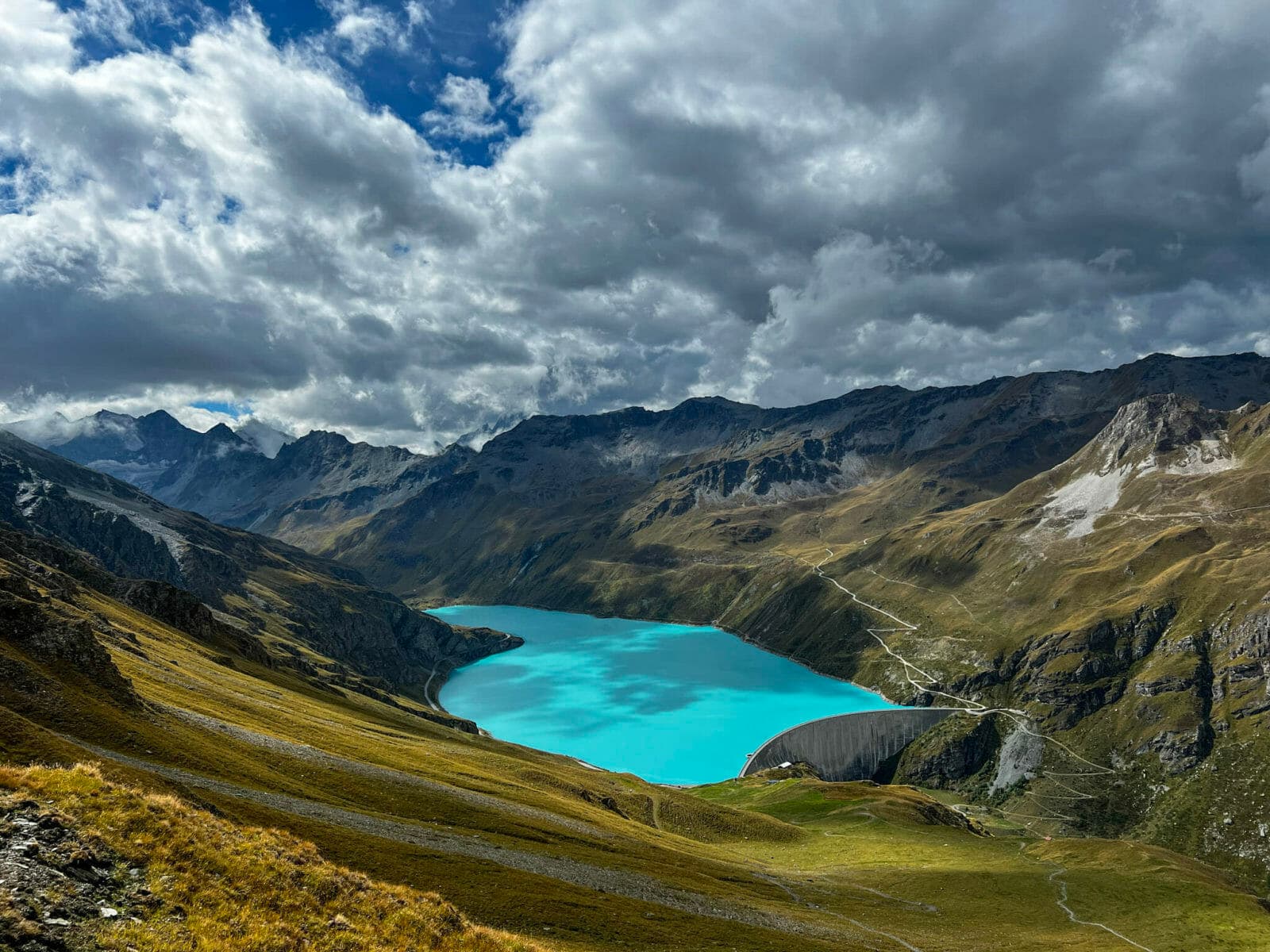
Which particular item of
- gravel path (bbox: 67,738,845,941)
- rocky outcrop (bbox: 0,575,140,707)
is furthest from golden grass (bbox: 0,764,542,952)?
rocky outcrop (bbox: 0,575,140,707)

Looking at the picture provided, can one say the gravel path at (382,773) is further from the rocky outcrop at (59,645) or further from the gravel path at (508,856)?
the gravel path at (508,856)

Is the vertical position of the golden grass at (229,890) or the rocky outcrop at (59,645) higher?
the rocky outcrop at (59,645)

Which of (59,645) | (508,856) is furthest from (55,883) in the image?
Answer: (59,645)

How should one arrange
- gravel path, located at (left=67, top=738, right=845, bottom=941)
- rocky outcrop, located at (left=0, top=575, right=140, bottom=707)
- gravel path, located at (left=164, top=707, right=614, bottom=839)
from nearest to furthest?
gravel path, located at (left=67, top=738, right=845, bottom=941)
rocky outcrop, located at (left=0, top=575, right=140, bottom=707)
gravel path, located at (left=164, top=707, right=614, bottom=839)

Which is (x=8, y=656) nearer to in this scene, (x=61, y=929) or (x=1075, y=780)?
(x=61, y=929)

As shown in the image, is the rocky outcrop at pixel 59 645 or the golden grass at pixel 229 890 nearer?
the golden grass at pixel 229 890

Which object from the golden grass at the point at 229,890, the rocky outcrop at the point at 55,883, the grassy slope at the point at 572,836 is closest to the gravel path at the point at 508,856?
the grassy slope at the point at 572,836

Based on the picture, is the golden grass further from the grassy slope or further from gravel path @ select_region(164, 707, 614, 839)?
gravel path @ select_region(164, 707, 614, 839)

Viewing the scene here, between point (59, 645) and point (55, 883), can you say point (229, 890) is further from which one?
point (59, 645)
